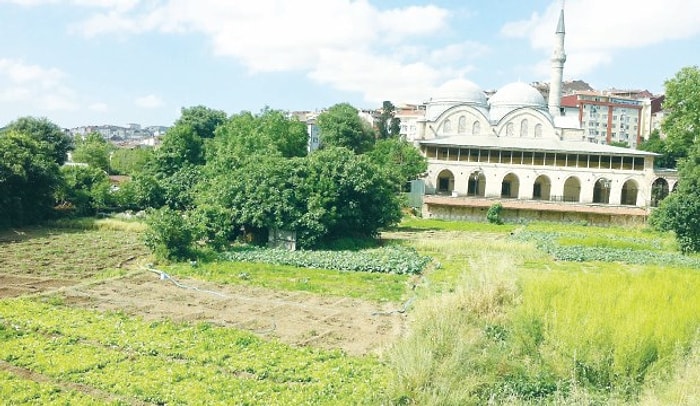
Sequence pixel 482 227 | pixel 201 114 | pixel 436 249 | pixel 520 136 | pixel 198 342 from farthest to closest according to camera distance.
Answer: pixel 201 114
pixel 520 136
pixel 482 227
pixel 436 249
pixel 198 342

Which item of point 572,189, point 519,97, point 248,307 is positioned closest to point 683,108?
point 572,189

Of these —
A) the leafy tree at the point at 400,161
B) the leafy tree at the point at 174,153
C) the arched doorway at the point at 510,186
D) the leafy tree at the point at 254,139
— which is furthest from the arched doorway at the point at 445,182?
the leafy tree at the point at 174,153

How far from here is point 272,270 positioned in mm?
19094

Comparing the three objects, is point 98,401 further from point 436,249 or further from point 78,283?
point 436,249

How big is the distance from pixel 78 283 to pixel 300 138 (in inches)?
1240

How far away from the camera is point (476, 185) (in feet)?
158

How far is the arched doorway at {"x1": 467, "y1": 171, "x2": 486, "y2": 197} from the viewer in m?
47.9

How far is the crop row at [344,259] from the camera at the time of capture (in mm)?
19859

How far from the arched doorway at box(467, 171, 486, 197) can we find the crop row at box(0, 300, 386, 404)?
38.7m

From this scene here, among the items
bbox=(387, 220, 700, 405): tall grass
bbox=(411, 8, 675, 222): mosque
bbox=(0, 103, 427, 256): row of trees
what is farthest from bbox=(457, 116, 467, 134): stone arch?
bbox=(387, 220, 700, 405): tall grass

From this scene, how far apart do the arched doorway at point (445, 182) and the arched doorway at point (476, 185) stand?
1497 millimetres

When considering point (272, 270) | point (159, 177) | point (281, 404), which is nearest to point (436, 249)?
point (272, 270)

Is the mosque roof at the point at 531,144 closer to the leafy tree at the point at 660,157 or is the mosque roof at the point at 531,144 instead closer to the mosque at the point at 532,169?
the mosque at the point at 532,169

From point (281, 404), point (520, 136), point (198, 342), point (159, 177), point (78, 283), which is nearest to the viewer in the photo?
point (281, 404)
